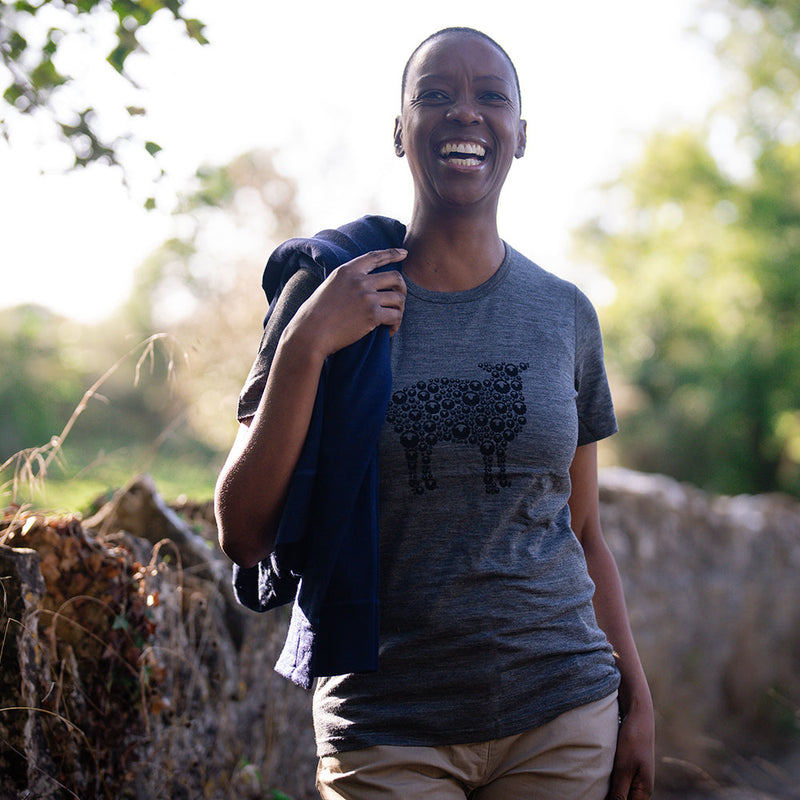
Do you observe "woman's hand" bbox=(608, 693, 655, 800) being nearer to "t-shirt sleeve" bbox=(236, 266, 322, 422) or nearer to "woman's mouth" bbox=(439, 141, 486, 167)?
"t-shirt sleeve" bbox=(236, 266, 322, 422)

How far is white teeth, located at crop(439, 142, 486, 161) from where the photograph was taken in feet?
6.05

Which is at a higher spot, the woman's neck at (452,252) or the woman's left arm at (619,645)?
the woman's neck at (452,252)

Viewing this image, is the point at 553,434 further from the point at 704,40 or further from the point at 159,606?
the point at 704,40

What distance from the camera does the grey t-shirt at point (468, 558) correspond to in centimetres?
161

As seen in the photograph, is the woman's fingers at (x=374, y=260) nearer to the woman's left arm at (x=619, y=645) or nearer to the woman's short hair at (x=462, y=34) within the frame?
the woman's short hair at (x=462, y=34)

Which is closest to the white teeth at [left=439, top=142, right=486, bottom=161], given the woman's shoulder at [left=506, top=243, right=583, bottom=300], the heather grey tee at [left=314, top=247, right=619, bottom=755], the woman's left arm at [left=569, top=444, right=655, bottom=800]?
the woman's shoulder at [left=506, top=243, right=583, bottom=300]

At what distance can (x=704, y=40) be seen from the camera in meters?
18.3

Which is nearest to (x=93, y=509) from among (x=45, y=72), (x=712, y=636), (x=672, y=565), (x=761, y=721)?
(x=45, y=72)

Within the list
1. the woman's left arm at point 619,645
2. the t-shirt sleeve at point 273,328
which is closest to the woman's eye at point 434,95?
the t-shirt sleeve at point 273,328

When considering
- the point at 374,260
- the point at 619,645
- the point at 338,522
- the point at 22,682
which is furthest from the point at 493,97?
the point at 22,682

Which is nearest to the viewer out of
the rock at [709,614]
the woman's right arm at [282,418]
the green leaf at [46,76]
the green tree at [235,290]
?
the woman's right arm at [282,418]

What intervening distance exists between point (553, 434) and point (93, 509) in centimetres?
212

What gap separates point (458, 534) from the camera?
1642 mm

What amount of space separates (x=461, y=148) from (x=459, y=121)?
55mm
